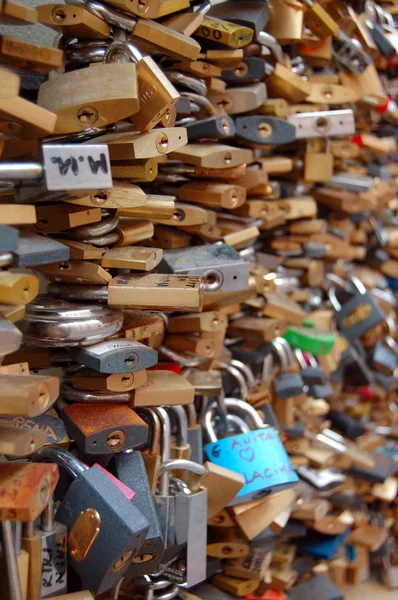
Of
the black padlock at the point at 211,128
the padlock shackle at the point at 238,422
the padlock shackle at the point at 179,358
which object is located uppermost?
the black padlock at the point at 211,128

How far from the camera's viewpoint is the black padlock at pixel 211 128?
1184 mm

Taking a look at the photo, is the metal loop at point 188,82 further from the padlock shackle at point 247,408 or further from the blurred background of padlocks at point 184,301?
the padlock shackle at point 247,408

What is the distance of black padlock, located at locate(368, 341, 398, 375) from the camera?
1995mm

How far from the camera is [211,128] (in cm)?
118

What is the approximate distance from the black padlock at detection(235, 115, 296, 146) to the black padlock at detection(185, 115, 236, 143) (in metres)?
0.14

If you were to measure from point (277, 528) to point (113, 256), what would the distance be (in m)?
0.66

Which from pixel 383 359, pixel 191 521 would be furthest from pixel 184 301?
pixel 383 359

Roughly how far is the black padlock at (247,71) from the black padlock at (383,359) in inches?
38.4

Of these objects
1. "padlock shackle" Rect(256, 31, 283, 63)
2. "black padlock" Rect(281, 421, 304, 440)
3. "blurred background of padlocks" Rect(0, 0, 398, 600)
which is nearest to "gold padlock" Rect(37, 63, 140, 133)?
"blurred background of padlocks" Rect(0, 0, 398, 600)

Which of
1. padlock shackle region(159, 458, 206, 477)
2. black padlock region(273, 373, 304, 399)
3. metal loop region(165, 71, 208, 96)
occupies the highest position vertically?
metal loop region(165, 71, 208, 96)

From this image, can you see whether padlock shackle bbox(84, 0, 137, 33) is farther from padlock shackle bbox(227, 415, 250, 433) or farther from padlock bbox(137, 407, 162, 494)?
padlock shackle bbox(227, 415, 250, 433)

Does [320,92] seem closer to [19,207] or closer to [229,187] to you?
[229,187]

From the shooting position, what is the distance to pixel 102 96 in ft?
2.86

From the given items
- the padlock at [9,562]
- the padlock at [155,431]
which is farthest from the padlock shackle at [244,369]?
the padlock at [9,562]
